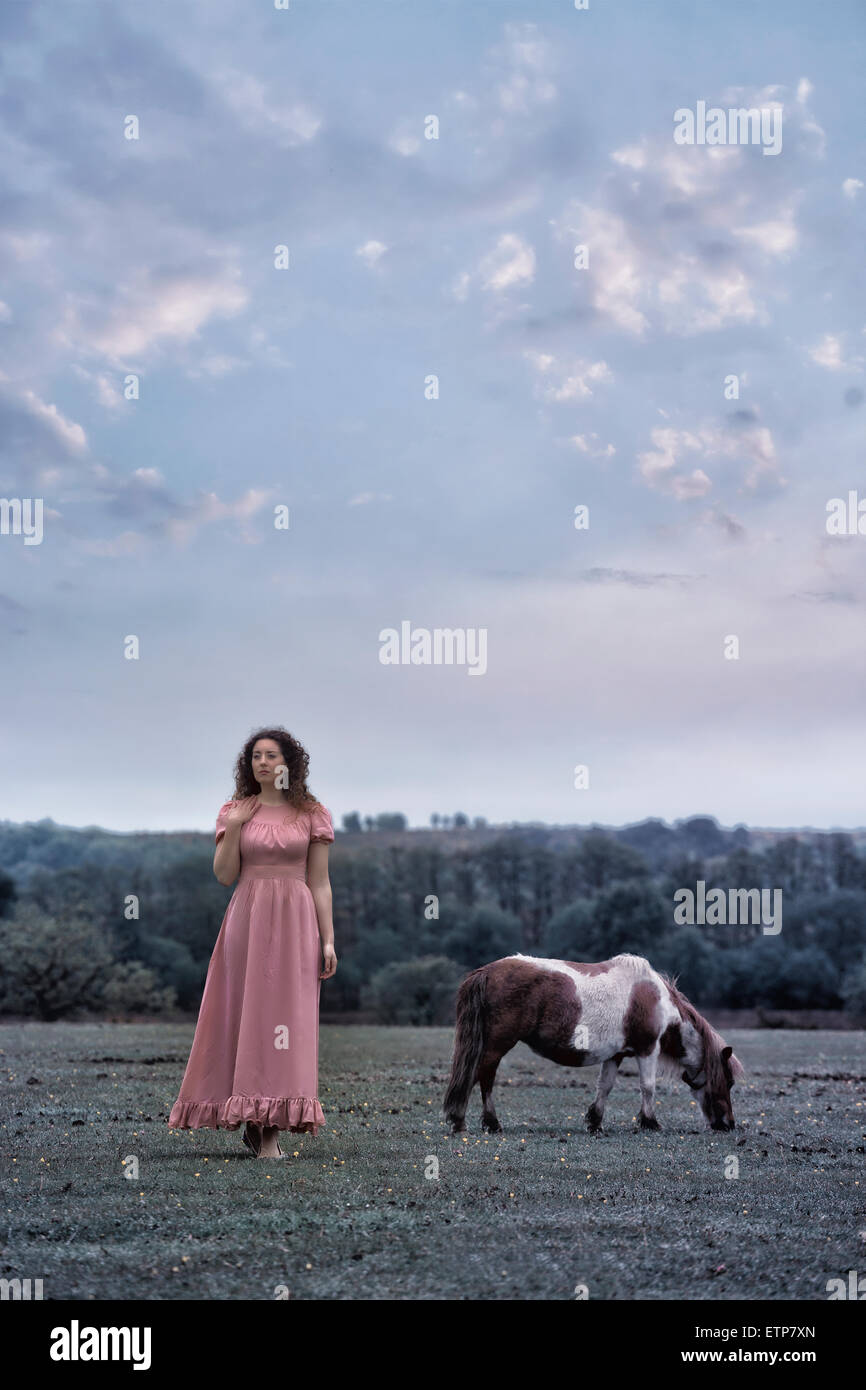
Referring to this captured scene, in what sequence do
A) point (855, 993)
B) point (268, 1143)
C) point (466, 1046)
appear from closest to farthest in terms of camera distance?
point (268, 1143) < point (466, 1046) < point (855, 993)

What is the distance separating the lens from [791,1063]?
23.4 metres

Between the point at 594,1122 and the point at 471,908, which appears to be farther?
the point at 471,908

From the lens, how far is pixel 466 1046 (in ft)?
41.3

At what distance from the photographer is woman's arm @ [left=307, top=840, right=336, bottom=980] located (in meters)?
10.9

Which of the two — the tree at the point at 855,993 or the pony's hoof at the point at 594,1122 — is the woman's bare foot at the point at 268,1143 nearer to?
the pony's hoof at the point at 594,1122

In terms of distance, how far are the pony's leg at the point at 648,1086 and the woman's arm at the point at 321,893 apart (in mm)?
4305

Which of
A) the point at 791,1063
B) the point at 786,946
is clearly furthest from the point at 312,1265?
the point at 786,946

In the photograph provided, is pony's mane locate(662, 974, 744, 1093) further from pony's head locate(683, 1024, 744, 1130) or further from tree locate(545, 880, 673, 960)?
tree locate(545, 880, 673, 960)

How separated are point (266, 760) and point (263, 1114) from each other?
10.3 ft

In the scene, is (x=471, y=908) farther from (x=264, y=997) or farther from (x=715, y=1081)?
(x=264, y=997)

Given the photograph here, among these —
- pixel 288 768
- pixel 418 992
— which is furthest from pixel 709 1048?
pixel 418 992

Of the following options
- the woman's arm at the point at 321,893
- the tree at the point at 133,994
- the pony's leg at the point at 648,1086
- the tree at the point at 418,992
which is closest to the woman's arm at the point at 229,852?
the woman's arm at the point at 321,893
